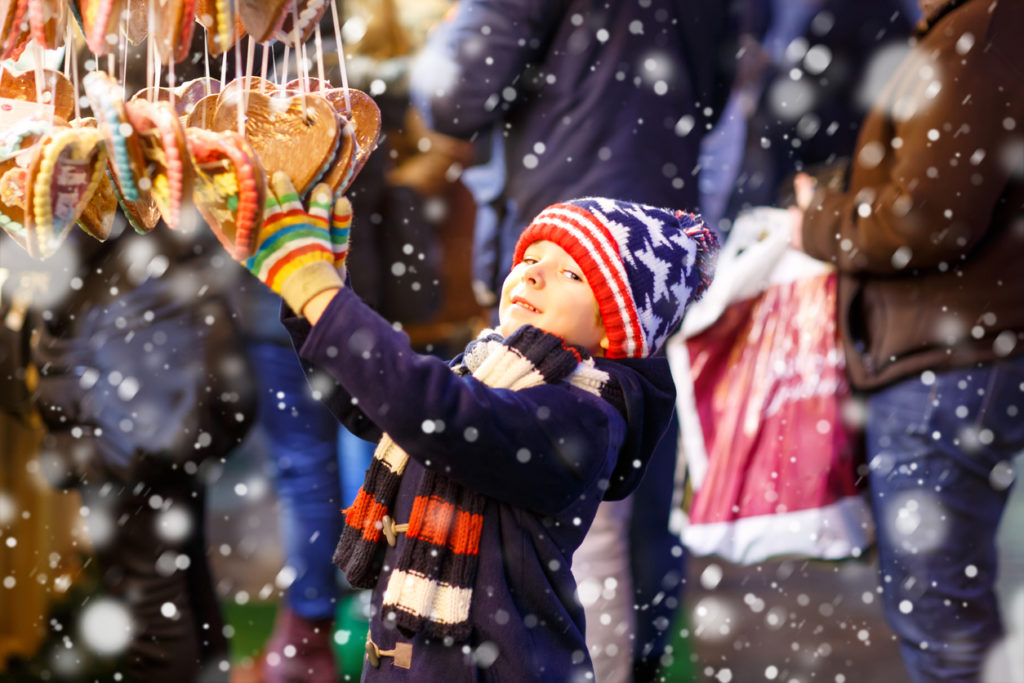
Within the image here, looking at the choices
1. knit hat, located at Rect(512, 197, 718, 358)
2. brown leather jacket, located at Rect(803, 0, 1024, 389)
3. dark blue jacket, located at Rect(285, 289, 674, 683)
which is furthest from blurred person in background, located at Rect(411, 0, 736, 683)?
dark blue jacket, located at Rect(285, 289, 674, 683)

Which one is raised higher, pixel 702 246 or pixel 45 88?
pixel 45 88

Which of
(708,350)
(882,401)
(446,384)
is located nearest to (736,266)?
(708,350)

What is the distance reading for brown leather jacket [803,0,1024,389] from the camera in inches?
62.2

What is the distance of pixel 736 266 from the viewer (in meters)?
1.96

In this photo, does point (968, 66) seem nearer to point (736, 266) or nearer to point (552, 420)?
point (736, 266)

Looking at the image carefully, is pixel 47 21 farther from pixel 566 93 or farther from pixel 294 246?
pixel 566 93

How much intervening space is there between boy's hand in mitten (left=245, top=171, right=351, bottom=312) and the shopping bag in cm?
135

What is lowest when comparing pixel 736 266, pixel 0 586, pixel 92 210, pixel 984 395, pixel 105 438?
pixel 0 586

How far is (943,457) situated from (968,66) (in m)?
0.66

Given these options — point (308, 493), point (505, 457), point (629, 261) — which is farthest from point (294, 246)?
point (308, 493)

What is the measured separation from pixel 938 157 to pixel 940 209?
0.28ft

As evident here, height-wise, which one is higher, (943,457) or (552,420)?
(552,420)

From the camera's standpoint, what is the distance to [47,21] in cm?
74

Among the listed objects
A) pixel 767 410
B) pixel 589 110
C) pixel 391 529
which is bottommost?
pixel 767 410
